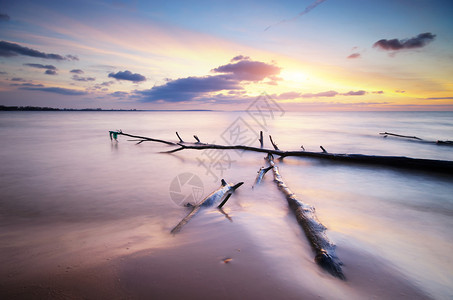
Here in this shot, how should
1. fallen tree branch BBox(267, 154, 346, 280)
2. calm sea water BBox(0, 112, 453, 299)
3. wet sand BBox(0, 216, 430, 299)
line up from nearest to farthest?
wet sand BBox(0, 216, 430, 299) → fallen tree branch BBox(267, 154, 346, 280) → calm sea water BBox(0, 112, 453, 299)

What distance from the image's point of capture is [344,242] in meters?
2.96

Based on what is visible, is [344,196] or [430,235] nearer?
[430,235]

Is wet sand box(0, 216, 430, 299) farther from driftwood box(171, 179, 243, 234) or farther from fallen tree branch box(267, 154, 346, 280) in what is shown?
driftwood box(171, 179, 243, 234)

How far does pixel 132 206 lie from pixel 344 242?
14.0 ft

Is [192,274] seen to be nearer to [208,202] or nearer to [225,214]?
[225,214]

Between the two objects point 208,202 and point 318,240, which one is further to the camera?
point 208,202

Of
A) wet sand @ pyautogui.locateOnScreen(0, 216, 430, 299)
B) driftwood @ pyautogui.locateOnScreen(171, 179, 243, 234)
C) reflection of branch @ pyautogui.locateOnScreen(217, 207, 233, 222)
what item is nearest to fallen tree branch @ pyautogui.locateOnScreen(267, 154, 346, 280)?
wet sand @ pyautogui.locateOnScreen(0, 216, 430, 299)

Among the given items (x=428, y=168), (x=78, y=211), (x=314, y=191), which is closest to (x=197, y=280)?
(x=78, y=211)

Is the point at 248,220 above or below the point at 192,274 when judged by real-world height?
below

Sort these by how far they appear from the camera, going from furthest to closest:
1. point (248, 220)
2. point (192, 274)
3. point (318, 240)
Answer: point (248, 220) → point (318, 240) → point (192, 274)

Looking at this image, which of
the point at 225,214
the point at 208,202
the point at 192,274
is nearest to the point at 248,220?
the point at 225,214

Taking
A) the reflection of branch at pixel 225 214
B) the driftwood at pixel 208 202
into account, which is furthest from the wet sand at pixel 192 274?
the reflection of branch at pixel 225 214

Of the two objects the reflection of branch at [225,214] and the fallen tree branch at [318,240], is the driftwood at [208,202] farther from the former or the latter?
the fallen tree branch at [318,240]

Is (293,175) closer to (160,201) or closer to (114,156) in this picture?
(160,201)
